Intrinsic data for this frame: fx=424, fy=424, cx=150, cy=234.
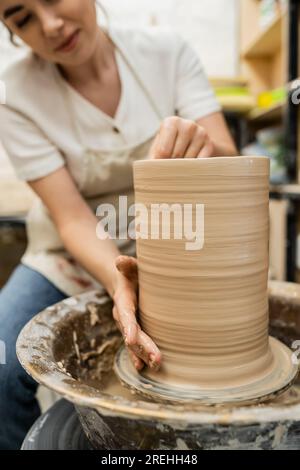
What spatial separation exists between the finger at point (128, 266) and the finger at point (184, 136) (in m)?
0.20

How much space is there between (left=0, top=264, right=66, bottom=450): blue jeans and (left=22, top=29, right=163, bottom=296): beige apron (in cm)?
5

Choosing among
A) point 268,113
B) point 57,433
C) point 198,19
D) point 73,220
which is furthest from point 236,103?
point 57,433

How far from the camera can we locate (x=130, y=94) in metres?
1.10

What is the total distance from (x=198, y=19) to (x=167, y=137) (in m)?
2.36

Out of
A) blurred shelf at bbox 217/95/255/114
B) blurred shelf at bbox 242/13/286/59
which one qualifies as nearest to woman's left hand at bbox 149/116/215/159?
blurred shelf at bbox 242/13/286/59

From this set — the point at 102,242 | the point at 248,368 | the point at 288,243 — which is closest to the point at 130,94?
the point at 102,242

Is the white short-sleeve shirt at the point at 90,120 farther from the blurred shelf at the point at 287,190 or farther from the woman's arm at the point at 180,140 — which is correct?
the blurred shelf at the point at 287,190

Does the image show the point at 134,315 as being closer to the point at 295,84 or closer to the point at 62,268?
the point at 62,268

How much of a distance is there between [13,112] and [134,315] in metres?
0.63

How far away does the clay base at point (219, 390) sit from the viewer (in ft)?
1.98

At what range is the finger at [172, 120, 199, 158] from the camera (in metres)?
0.73

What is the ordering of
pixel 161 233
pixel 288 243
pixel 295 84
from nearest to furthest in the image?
pixel 161 233 < pixel 295 84 < pixel 288 243

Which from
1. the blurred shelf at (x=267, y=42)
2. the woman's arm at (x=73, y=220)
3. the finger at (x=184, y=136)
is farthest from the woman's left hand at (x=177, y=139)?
the blurred shelf at (x=267, y=42)

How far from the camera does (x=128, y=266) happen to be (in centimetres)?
75
